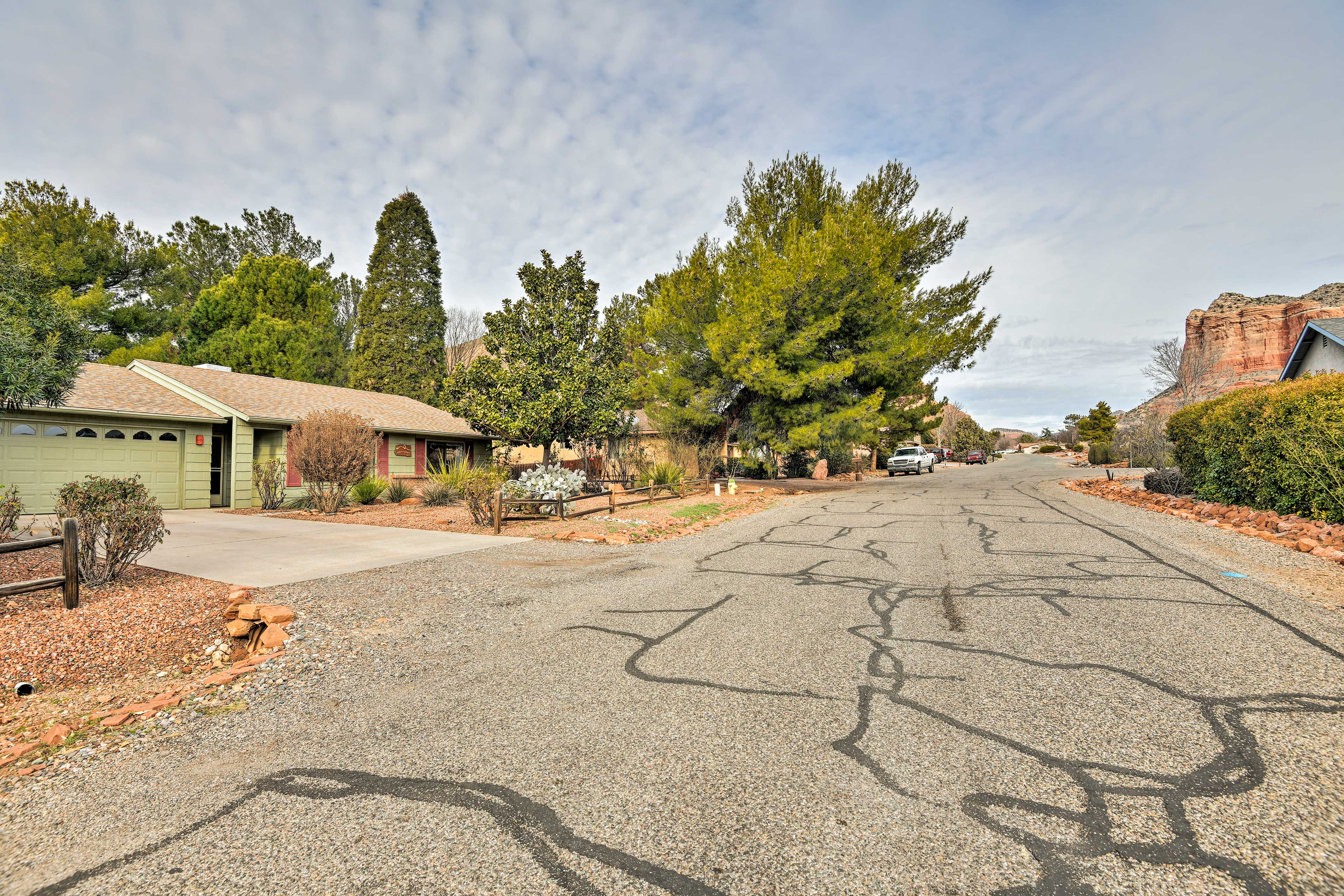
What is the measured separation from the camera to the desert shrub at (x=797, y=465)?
92.9 feet

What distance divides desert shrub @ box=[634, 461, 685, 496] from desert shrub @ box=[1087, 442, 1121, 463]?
126 feet

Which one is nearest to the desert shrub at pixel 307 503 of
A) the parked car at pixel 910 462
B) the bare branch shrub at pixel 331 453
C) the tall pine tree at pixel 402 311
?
the bare branch shrub at pixel 331 453

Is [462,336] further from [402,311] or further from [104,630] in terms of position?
[104,630]

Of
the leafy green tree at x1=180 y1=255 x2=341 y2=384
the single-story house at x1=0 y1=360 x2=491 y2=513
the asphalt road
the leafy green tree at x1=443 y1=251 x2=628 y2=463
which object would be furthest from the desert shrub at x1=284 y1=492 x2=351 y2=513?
the leafy green tree at x1=180 y1=255 x2=341 y2=384

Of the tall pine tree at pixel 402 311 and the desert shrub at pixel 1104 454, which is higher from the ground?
the tall pine tree at pixel 402 311

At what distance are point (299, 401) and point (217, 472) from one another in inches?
127

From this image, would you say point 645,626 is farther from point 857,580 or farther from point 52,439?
point 52,439

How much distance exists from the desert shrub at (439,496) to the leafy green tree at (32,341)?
805cm

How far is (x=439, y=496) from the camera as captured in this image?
1617 centimetres

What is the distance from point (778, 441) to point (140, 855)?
818 inches

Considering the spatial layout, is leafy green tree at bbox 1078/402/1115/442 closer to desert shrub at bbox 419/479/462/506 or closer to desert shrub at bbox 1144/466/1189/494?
desert shrub at bbox 1144/466/1189/494

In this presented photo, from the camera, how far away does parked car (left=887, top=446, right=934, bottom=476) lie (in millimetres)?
34531

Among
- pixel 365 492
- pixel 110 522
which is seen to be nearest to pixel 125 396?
pixel 365 492

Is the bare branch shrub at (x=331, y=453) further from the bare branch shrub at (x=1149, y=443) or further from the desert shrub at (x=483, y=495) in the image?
the bare branch shrub at (x=1149, y=443)
